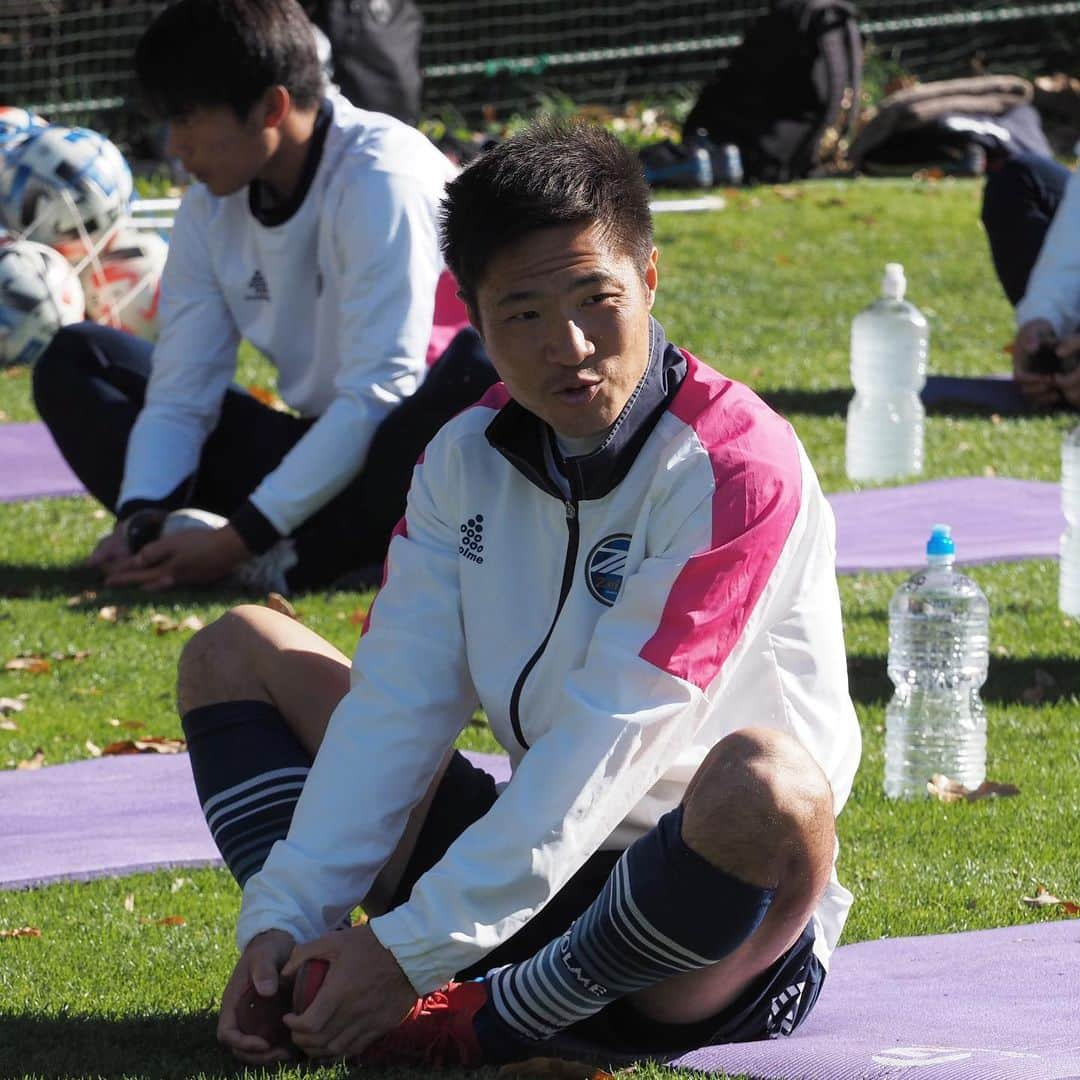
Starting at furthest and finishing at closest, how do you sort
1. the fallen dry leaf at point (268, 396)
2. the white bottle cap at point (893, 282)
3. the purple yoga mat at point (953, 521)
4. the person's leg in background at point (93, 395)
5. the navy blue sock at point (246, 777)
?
the fallen dry leaf at point (268, 396)
the white bottle cap at point (893, 282)
the person's leg in background at point (93, 395)
the purple yoga mat at point (953, 521)
the navy blue sock at point (246, 777)

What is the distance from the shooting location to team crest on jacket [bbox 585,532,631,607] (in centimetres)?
286

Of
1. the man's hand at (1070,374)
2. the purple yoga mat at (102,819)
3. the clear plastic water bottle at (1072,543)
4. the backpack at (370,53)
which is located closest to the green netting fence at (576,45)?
the backpack at (370,53)

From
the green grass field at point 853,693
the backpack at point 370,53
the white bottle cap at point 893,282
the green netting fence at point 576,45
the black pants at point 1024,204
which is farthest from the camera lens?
the green netting fence at point 576,45

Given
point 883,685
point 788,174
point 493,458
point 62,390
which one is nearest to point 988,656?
point 883,685

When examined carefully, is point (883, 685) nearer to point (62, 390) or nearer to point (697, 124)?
point (62, 390)

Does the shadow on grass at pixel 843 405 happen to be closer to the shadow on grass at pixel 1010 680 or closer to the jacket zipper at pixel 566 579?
the shadow on grass at pixel 1010 680

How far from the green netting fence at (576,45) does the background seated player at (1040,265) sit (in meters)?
7.57

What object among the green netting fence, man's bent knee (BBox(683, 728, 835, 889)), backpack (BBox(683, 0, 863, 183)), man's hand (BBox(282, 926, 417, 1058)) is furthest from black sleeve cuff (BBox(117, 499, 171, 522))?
the green netting fence

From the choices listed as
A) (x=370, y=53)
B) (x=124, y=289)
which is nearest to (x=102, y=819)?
(x=124, y=289)

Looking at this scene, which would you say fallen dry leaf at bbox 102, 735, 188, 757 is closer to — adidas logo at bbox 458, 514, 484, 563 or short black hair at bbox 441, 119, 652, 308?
adidas logo at bbox 458, 514, 484, 563

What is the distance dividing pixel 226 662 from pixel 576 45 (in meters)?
14.5

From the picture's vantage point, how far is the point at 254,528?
5828mm

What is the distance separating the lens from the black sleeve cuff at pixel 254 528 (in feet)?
19.0

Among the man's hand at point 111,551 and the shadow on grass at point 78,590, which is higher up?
the man's hand at point 111,551
